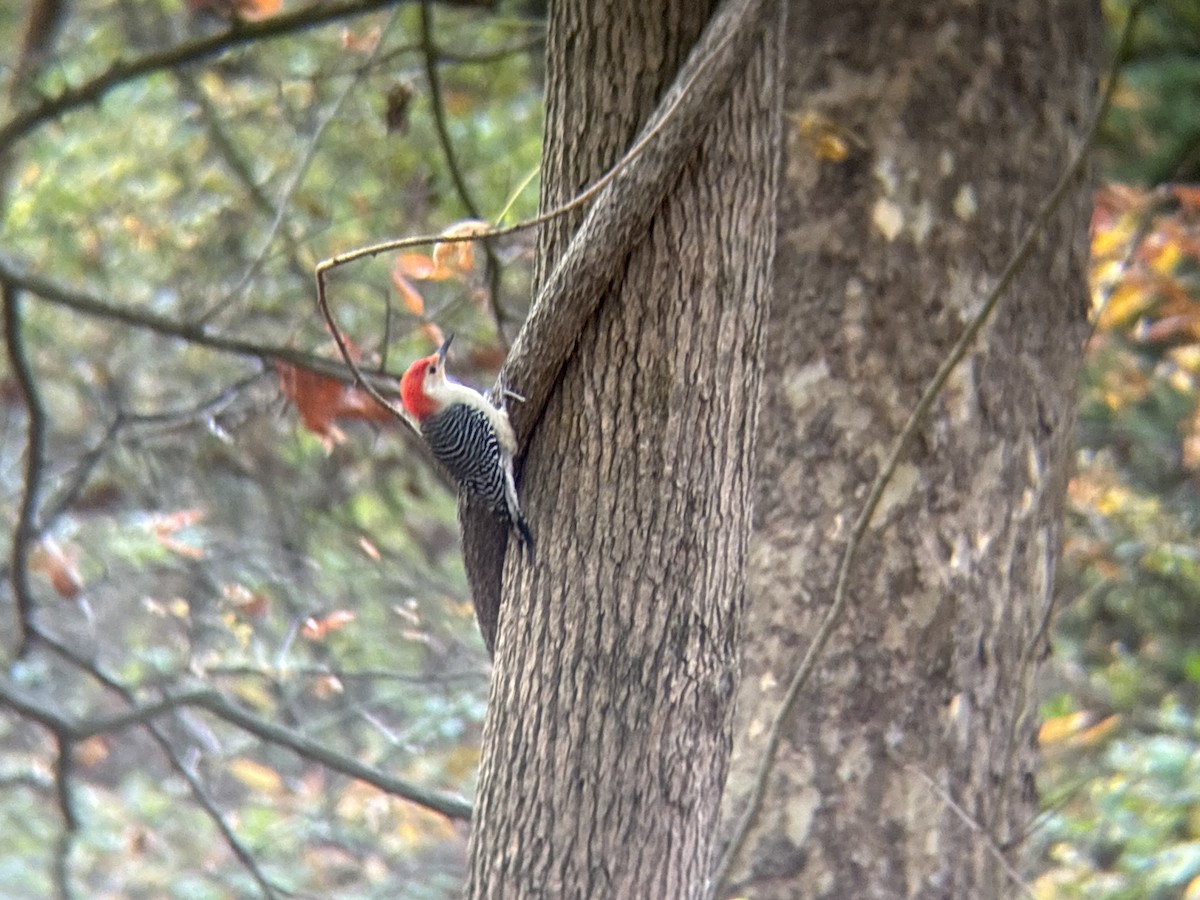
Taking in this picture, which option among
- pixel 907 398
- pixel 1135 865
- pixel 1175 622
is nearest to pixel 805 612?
pixel 907 398

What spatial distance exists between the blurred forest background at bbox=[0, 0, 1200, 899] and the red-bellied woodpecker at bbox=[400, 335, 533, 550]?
0.41m

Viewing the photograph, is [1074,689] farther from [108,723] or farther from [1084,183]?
[108,723]

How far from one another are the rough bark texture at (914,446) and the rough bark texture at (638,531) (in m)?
0.64

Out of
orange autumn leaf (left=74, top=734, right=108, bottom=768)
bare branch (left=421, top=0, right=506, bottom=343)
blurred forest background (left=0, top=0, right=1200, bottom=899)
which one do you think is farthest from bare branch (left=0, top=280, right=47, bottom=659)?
orange autumn leaf (left=74, top=734, right=108, bottom=768)

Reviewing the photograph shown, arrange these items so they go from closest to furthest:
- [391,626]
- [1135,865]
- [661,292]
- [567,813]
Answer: [567,813] < [661,292] < [1135,865] < [391,626]

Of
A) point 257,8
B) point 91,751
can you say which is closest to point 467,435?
point 257,8

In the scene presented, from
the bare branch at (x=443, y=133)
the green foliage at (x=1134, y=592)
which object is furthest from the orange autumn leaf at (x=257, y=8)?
the green foliage at (x=1134, y=592)

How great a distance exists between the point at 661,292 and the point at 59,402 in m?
5.29

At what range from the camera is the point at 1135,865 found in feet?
13.5

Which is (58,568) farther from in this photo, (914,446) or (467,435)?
(914,446)

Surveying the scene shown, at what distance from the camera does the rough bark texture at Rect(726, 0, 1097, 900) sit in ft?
7.63

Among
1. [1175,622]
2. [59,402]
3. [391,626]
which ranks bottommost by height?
[391,626]

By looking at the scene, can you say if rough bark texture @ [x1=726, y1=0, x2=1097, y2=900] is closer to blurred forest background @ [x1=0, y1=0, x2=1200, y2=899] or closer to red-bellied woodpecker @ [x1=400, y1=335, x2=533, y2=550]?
red-bellied woodpecker @ [x1=400, y1=335, x2=533, y2=550]

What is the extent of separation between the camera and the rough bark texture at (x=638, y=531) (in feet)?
5.38
